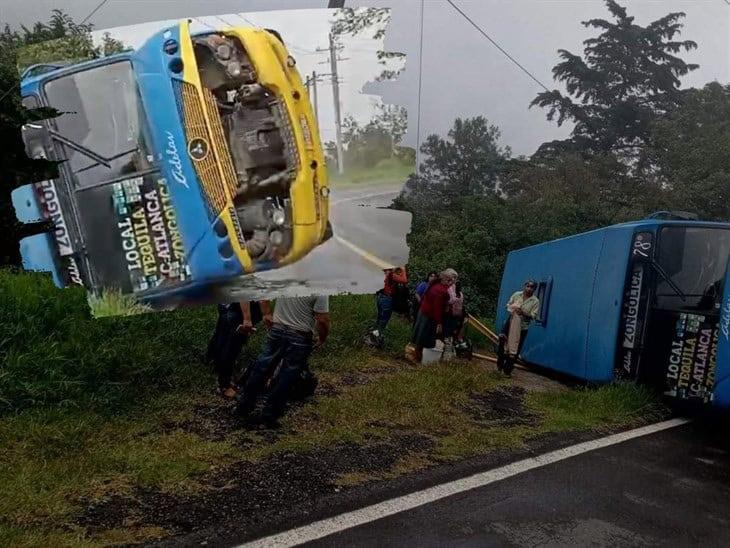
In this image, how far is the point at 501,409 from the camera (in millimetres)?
5738

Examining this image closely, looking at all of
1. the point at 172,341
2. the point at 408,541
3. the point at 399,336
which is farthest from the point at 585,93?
the point at 408,541

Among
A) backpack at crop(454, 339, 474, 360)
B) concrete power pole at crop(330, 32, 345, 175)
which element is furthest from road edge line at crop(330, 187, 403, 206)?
backpack at crop(454, 339, 474, 360)

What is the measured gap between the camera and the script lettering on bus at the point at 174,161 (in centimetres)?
306

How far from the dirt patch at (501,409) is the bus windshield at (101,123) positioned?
11.2 ft

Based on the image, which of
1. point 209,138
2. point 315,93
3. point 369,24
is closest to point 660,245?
point 369,24

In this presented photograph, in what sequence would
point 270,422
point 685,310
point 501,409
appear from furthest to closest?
1. point 685,310
2. point 501,409
3. point 270,422

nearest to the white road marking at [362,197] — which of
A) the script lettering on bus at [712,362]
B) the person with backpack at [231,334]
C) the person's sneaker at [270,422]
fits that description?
the person with backpack at [231,334]

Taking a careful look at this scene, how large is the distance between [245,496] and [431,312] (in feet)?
12.8

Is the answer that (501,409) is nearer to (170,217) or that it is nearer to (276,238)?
(276,238)

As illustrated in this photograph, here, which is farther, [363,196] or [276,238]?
[363,196]

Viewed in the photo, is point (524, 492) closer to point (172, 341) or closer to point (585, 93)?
point (172, 341)

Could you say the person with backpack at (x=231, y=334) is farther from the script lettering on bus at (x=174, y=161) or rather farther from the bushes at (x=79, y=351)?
the script lettering on bus at (x=174, y=161)

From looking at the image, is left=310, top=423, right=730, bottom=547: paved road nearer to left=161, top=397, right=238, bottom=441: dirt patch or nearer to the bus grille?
left=161, top=397, right=238, bottom=441: dirt patch

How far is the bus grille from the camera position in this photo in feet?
10.0
